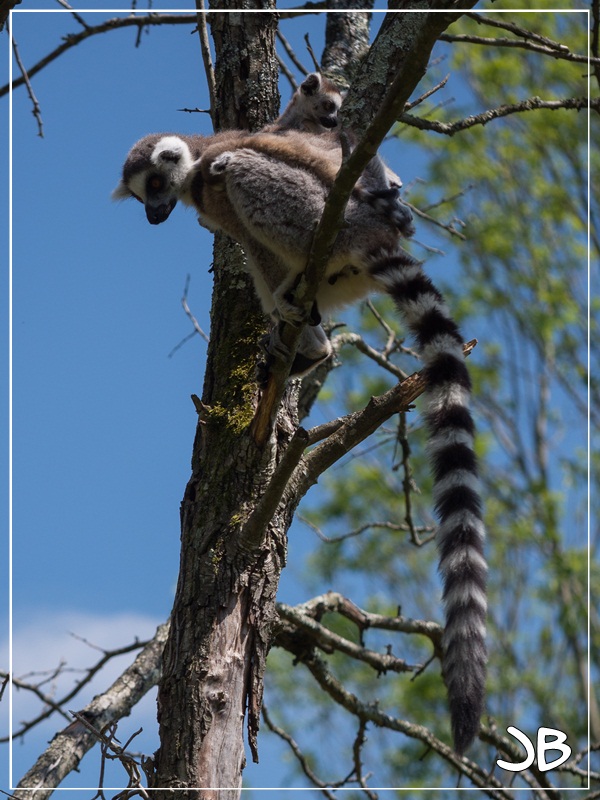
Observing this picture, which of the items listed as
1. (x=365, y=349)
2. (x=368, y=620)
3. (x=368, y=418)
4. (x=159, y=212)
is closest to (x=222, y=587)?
(x=368, y=418)

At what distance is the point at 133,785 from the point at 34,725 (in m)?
2.01

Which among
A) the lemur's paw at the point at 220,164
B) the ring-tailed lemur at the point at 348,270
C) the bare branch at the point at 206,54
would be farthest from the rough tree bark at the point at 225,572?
the bare branch at the point at 206,54

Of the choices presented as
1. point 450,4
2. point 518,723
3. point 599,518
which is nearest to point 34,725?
point 450,4

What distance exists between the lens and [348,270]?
14.6ft

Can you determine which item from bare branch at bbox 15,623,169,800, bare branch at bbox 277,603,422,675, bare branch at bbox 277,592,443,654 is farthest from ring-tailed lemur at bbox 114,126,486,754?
bare branch at bbox 15,623,169,800

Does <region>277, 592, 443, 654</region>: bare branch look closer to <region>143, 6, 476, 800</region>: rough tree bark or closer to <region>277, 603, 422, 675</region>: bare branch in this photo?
<region>277, 603, 422, 675</region>: bare branch

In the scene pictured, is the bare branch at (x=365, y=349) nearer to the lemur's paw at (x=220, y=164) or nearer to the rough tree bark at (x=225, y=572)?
the rough tree bark at (x=225, y=572)

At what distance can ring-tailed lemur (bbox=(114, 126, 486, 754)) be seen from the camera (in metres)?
3.19

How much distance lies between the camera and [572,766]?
16.3 ft

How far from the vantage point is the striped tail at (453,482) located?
2.96 meters

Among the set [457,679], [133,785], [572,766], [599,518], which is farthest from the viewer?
[599,518]

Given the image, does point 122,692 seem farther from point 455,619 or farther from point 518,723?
point 518,723

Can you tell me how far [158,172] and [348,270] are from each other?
51.7 inches

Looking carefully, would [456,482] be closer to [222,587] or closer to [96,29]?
[222,587]
